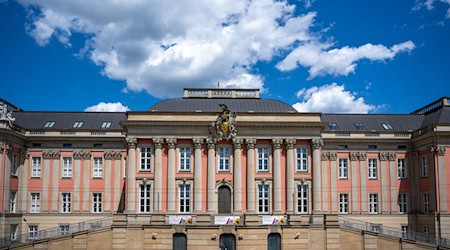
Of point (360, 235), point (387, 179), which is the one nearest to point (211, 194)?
point (360, 235)

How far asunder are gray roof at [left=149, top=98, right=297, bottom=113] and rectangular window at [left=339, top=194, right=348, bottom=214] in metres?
13.4

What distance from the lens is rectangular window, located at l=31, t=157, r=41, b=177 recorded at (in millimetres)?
65125

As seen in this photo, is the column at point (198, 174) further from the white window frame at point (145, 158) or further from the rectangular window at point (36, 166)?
the rectangular window at point (36, 166)

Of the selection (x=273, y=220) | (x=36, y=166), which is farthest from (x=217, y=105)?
(x=36, y=166)

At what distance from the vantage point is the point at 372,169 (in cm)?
6575

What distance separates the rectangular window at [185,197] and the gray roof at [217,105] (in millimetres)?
8768

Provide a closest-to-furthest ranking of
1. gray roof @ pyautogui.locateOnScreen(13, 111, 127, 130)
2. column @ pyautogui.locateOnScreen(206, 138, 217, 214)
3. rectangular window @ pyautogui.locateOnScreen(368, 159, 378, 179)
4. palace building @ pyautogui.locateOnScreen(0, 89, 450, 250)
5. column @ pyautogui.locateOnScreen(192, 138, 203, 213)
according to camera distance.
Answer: palace building @ pyautogui.locateOnScreen(0, 89, 450, 250) → column @ pyautogui.locateOnScreen(206, 138, 217, 214) → column @ pyautogui.locateOnScreen(192, 138, 203, 213) → rectangular window @ pyautogui.locateOnScreen(368, 159, 378, 179) → gray roof @ pyautogui.locateOnScreen(13, 111, 127, 130)

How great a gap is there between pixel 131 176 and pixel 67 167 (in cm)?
1367

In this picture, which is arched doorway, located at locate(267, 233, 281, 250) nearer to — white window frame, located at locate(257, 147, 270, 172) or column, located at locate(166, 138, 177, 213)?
white window frame, located at locate(257, 147, 270, 172)

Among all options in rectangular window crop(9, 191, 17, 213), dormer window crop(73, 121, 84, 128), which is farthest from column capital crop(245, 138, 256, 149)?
rectangular window crop(9, 191, 17, 213)

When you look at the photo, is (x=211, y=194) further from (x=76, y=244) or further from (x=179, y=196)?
(x=76, y=244)

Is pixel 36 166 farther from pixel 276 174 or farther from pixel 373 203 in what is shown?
pixel 373 203

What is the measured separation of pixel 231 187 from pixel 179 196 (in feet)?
18.3

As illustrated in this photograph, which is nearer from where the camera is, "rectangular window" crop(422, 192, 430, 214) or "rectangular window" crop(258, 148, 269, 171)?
"rectangular window" crop(258, 148, 269, 171)
